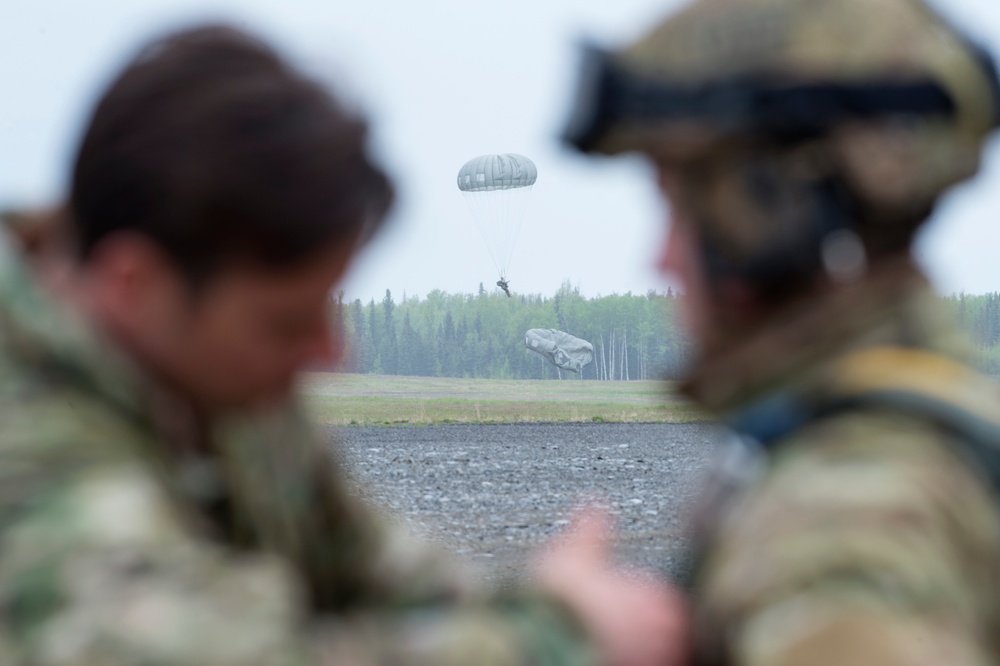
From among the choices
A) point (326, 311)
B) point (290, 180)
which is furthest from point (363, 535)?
point (290, 180)

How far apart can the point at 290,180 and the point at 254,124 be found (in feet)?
0.30

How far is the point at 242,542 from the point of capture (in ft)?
6.79

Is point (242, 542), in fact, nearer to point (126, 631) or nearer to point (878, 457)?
point (126, 631)

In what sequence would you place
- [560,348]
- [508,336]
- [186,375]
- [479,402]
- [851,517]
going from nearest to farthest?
1. [851,517]
2. [186,375]
3. [479,402]
4. [560,348]
5. [508,336]

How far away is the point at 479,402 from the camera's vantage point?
68.5 m

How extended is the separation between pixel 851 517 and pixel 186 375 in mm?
970

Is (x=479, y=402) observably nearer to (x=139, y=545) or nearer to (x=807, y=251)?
(x=807, y=251)

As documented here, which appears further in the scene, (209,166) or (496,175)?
(496,175)

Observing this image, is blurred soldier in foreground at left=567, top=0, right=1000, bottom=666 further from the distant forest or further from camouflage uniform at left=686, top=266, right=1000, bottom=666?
the distant forest

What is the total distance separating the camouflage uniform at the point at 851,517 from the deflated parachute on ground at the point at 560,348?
101m

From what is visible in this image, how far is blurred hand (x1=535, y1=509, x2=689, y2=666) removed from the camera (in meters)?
1.59

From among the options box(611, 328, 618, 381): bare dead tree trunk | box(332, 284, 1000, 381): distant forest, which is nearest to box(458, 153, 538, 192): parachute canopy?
box(332, 284, 1000, 381): distant forest

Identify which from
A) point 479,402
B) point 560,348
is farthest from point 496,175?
point 560,348

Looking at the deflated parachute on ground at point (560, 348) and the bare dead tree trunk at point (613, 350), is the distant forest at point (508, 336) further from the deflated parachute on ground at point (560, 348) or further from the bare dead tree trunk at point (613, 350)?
the deflated parachute on ground at point (560, 348)
